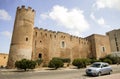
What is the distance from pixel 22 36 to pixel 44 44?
6.55 metres

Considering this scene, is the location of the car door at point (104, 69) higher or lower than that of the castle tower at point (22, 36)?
lower

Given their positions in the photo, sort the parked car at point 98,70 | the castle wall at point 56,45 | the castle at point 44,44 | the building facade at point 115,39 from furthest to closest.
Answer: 1. the building facade at point 115,39
2. the castle wall at point 56,45
3. the castle at point 44,44
4. the parked car at point 98,70

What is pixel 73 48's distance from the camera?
36.2m

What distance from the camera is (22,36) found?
25.7m

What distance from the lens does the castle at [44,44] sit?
25.3m

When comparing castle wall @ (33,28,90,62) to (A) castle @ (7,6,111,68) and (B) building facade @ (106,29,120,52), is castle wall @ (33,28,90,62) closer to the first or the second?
(A) castle @ (7,6,111,68)

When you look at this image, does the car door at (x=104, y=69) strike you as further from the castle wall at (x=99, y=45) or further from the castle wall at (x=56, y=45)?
the castle wall at (x=99, y=45)

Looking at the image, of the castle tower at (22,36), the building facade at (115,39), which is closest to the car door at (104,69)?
the castle tower at (22,36)

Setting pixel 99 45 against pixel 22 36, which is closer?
pixel 22 36

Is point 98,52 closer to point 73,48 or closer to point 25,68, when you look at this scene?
point 73,48

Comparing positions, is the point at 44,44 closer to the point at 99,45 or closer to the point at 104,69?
the point at 104,69

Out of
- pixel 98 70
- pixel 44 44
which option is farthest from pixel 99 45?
pixel 98 70

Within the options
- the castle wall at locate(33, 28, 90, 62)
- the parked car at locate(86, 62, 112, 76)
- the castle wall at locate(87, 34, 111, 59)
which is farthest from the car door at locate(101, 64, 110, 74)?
the castle wall at locate(87, 34, 111, 59)

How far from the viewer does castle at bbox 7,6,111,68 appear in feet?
82.9
